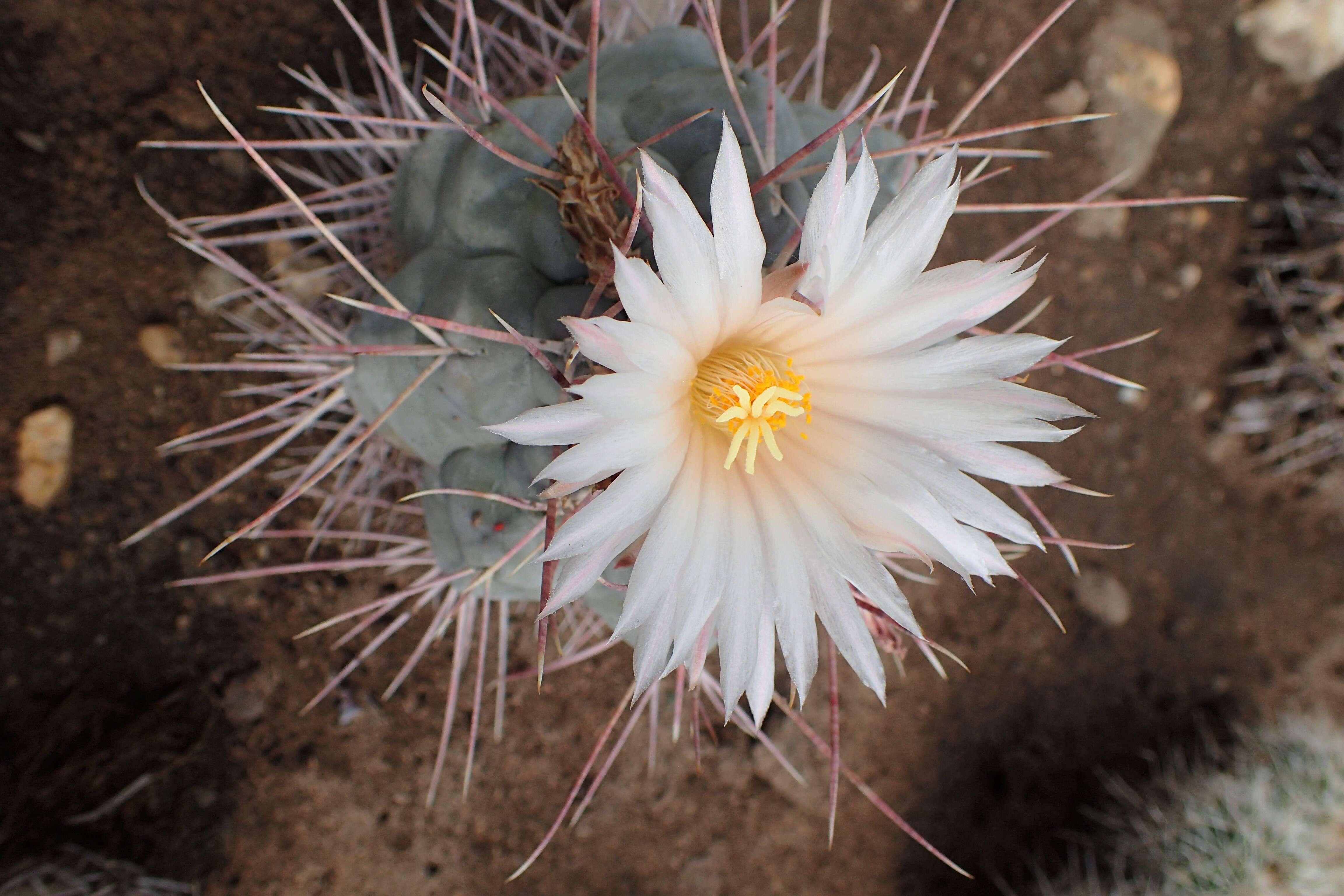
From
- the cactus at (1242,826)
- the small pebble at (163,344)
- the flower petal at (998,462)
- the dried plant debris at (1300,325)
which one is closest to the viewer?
the flower petal at (998,462)

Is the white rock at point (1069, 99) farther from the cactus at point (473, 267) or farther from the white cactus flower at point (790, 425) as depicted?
the white cactus flower at point (790, 425)

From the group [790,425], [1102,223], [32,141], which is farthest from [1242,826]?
[32,141]

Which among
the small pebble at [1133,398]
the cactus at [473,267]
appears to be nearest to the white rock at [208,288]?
the cactus at [473,267]

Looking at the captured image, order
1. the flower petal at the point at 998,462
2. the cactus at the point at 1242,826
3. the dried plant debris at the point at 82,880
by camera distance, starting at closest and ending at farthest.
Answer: the flower petal at the point at 998,462, the dried plant debris at the point at 82,880, the cactus at the point at 1242,826

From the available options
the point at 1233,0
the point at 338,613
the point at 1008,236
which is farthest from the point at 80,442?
the point at 1233,0

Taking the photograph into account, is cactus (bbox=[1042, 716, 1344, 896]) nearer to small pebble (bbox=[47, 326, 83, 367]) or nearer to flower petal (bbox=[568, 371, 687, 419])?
flower petal (bbox=[568, 371, 687, 419])

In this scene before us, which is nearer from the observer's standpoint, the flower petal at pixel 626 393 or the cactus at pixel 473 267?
the flower petal at pixel 626 393
